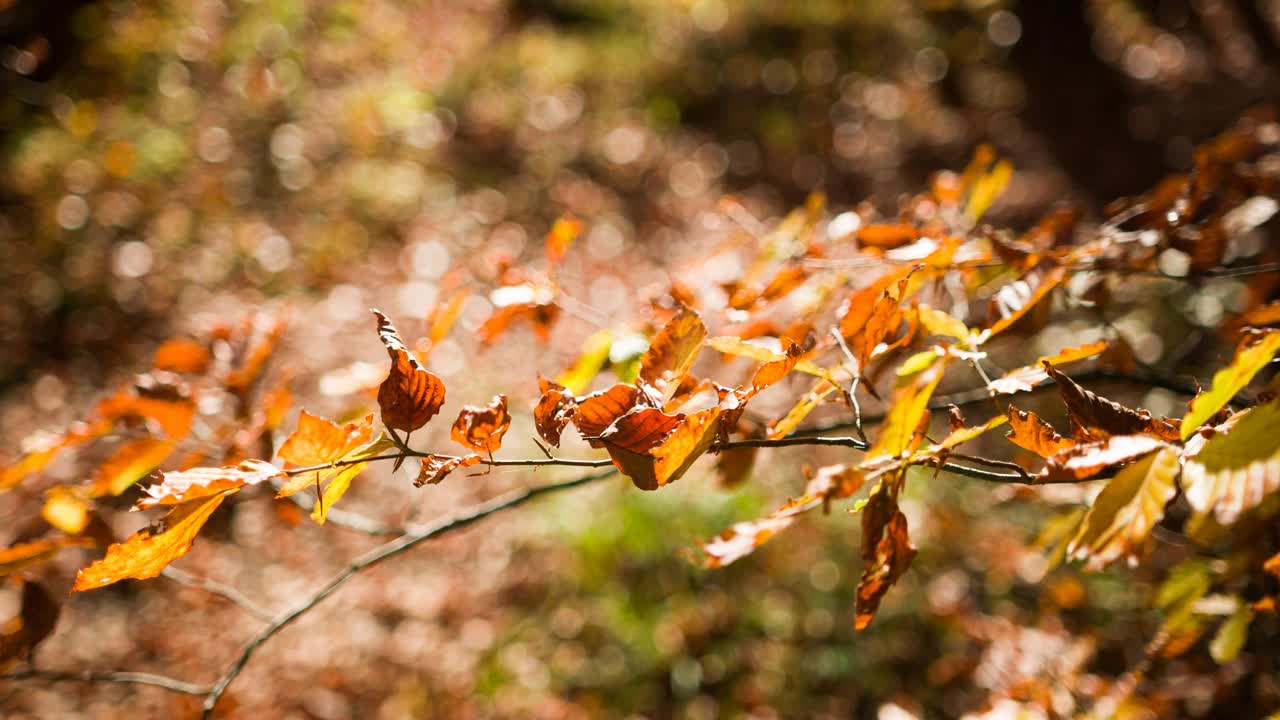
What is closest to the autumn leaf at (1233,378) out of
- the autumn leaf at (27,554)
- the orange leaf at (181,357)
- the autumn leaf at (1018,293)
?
the autumn leaf at (1018,293)

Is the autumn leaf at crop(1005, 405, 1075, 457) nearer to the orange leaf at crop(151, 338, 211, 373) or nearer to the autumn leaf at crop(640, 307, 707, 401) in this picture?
the autumn leaf at crop(640, 307, 707, 401)

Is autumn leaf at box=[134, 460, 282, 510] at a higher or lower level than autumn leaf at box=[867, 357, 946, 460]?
lower

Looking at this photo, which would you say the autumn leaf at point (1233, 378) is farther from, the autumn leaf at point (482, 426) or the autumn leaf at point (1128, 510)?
the autumn leaf at point (482, 426)

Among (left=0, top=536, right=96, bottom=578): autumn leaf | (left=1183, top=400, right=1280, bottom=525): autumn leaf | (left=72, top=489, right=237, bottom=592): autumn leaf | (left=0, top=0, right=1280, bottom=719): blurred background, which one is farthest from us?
(left=0, top=0, right=1280, bottom=719): blurred background

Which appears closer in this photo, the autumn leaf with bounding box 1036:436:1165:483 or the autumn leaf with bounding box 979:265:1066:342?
the autumn leaf with bounding box 1036:436:1165:483

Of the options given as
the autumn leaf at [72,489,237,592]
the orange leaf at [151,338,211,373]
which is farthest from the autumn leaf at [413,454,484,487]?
the orange leaf at [151,338,211,373]

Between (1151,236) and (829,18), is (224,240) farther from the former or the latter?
(829,18)

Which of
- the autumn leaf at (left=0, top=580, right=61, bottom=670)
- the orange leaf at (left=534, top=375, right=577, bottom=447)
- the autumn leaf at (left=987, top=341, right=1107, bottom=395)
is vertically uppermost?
the autumn leaf at (left=987, top=341, right=1107, bottom=395)
